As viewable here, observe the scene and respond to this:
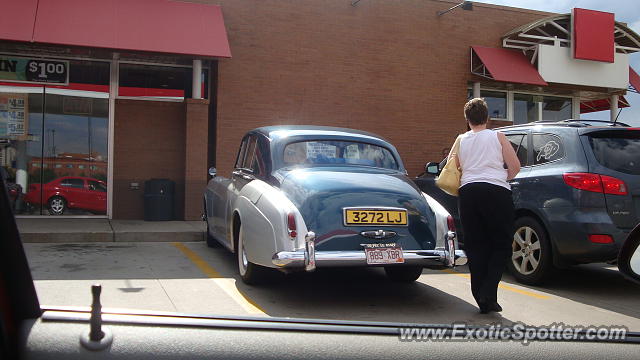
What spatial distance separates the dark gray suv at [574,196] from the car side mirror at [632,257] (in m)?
3.78

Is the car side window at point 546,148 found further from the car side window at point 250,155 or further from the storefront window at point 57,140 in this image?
the storefront window at point 57,140

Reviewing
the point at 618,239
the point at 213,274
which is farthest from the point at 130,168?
the point at 618,239

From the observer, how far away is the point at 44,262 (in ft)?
24.1

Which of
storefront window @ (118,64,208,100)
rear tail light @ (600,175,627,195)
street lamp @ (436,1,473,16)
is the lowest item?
rear tail light @ (600,175,627,195)

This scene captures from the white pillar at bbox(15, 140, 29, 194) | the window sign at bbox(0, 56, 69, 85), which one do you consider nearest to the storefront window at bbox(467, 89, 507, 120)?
the window sign at bbox(0, 56, 69, 85)

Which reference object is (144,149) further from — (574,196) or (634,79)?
(634,79)

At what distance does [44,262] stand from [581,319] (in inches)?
244

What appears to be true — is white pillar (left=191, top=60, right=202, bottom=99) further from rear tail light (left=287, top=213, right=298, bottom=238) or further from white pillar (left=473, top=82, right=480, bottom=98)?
rear tail light (left=287, top=213, right=298, bottom=238)

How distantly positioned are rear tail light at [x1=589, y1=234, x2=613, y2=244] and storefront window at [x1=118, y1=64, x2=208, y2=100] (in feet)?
29.2

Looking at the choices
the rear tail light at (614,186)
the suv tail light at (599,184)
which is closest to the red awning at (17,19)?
the suv tail light at (599,184)

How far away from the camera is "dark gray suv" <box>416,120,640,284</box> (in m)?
5.97

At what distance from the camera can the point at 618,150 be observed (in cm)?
624

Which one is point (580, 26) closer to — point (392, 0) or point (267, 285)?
point (392, 0)

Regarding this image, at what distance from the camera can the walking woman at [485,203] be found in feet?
16.6
